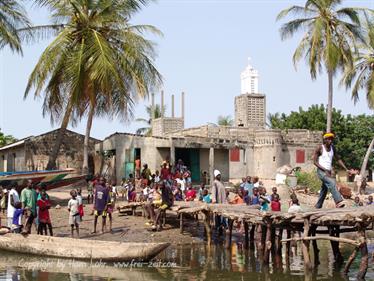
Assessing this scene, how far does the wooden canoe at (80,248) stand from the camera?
12.9 metres

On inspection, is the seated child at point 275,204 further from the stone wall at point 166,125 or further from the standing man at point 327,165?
the stone wall at point 166,125

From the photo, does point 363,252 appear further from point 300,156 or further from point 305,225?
point 300,156

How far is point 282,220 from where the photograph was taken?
12.3 metres

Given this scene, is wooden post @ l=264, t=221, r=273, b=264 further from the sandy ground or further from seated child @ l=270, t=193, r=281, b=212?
the sandy ground

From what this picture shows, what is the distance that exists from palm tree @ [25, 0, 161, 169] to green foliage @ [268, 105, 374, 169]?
67.6 feet

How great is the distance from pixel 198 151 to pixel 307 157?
9059 millimetres

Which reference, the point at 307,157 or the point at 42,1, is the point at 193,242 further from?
the point at 307,157

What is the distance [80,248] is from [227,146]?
57.6ft

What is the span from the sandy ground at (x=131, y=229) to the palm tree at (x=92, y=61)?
480 centimetres

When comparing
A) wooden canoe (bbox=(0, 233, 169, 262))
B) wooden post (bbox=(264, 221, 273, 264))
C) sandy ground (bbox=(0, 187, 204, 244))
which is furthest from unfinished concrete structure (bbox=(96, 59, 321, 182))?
wooden post (bbox=(264, 221, 273, 264))

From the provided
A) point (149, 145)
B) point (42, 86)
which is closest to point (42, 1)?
point (42, 86)

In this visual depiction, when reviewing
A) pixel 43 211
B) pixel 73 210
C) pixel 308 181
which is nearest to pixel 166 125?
pixel 308 181

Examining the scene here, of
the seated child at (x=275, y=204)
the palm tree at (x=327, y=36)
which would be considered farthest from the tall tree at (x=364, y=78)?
the seated child at (x=275, y=204)

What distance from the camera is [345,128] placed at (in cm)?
4206
